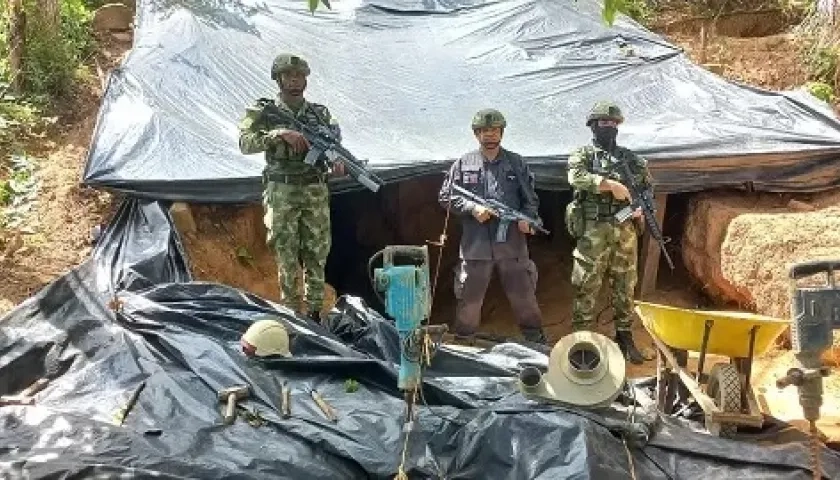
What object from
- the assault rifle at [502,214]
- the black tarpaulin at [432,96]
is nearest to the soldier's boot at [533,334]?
the assault rifle at [502,214]

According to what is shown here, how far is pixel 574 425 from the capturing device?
13.0 ft

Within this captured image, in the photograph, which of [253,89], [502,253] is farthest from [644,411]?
[253,89]

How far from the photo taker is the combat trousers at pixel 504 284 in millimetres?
5945

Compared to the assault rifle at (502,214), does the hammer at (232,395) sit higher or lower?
lower

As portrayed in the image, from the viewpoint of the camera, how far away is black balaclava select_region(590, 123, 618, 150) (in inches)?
227

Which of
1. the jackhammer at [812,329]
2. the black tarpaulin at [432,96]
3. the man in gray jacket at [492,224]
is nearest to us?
the jackhammer at [812,329]

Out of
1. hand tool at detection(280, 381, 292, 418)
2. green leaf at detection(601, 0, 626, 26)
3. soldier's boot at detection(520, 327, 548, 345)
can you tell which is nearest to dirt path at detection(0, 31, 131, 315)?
hand tool at detection(280, 381, 292, 418)

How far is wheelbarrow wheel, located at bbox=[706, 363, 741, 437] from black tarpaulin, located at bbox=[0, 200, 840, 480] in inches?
3.6

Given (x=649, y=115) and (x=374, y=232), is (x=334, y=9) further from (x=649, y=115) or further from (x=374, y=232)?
(x=649, y=115)

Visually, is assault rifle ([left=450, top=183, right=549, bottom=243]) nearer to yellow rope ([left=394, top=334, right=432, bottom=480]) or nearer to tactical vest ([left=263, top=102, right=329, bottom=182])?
tactical vest ([left=263, top=102, right=329, bottom=182])

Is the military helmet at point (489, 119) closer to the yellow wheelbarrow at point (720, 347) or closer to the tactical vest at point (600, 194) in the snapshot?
the tactical vest at point (600, 194)

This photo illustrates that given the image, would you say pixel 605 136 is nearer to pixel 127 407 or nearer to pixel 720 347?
pixel 720 347

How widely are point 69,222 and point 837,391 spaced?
17.3 feet

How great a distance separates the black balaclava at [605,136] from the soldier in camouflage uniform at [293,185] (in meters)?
1.58
